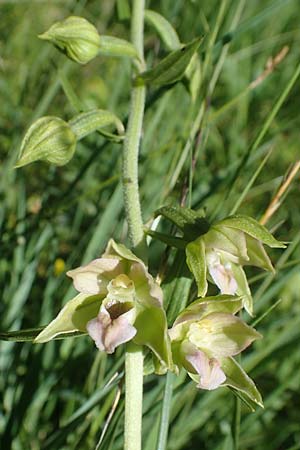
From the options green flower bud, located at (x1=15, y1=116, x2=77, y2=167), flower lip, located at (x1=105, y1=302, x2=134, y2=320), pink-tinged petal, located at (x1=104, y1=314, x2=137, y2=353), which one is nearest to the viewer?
pink-tinged petal, located at (x1=104, y1=314, x2=137, y2=353)

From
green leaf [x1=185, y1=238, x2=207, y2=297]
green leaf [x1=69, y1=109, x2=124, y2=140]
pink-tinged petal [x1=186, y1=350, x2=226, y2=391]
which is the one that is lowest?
pink-tinged petal [x1=186, y1=350, x2=226, y2=391]

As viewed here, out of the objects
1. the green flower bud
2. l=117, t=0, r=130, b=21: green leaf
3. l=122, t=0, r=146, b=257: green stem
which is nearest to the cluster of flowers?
l=122, t=0, r=146, b=257: green stem

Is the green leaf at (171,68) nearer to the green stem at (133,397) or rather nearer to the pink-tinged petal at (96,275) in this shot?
the pink-tinged petal at (96,275)

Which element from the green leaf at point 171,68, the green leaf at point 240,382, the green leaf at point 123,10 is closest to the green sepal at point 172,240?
the green leaf at point 240,382

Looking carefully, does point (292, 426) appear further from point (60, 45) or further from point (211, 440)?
point (60, 45)

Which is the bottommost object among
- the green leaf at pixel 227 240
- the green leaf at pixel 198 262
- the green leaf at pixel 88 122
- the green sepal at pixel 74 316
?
the green sepal at pixel 74 316

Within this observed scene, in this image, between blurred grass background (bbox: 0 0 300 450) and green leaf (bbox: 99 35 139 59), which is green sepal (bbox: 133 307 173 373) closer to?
blurred grass background (bbox: 0 0 300 450)

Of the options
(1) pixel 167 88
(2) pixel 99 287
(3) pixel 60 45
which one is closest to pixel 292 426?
(2) pixel 99 287
